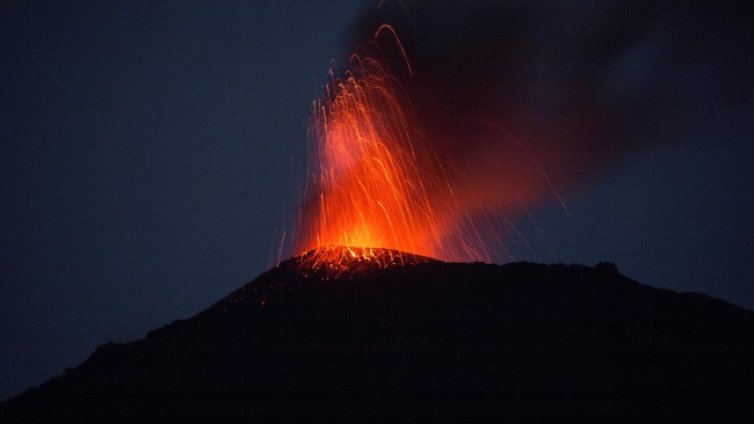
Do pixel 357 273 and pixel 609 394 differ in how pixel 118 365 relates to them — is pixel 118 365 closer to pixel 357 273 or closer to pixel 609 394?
pixel 357 273

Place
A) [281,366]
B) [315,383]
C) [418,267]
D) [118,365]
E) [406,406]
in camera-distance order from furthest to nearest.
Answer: [418,267], [118,365], [281,366], [315,383], [406,406]

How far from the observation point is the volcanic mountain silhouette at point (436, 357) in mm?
14312

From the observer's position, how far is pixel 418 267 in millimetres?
21203

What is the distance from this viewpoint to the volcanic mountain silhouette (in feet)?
47.0

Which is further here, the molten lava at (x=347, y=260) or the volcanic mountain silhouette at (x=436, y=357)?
the molten lava at (x=347, y=260)

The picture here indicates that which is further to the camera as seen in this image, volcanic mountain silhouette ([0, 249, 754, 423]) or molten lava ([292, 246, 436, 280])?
molten lava ([292, 246, 436, 280])

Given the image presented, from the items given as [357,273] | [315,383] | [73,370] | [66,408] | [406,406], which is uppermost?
[357,273]

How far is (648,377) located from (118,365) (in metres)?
15.6

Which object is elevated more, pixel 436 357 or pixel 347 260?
pixel 347 260

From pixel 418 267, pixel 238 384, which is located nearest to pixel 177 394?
pixel 238 384

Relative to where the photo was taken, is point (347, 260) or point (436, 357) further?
point (347, 260)

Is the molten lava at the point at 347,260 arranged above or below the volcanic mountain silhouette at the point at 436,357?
above

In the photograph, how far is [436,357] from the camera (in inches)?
634

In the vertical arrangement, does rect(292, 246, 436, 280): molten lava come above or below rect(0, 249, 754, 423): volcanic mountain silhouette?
above
